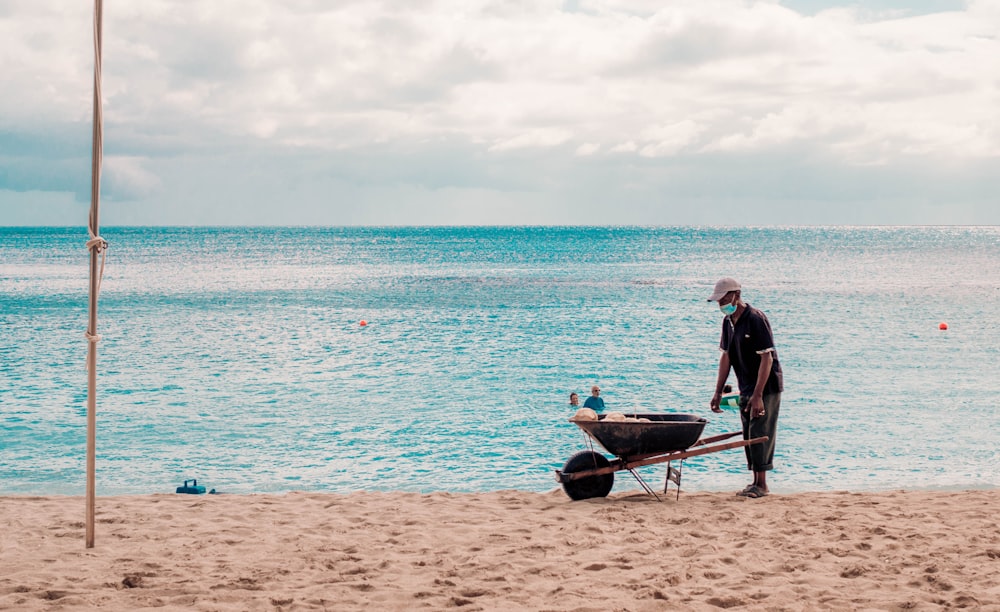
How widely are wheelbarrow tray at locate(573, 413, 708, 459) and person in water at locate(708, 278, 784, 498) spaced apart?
1.87 feet

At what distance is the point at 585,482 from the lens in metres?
8.05

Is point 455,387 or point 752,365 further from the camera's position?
point 455,387

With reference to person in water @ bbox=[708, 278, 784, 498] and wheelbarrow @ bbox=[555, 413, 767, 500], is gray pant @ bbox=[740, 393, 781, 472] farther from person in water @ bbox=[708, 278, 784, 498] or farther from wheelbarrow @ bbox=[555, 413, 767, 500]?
wheelbarrow @ bbox=[555, 413, 767, 500]

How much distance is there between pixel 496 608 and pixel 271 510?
3.39 metres

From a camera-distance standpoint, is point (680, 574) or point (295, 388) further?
point (295, 388)

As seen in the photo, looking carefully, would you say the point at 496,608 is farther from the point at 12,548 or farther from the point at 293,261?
the point at 293,261

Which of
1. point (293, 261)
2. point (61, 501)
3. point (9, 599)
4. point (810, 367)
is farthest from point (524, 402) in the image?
point (293, 261)

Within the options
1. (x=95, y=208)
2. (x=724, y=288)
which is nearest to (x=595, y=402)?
(x=724, y=288)

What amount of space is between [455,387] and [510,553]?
11.6 meters

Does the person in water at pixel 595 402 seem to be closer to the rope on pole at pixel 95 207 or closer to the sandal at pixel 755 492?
the sandal at pixel 755 492

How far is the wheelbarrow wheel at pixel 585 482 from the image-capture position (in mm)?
7969

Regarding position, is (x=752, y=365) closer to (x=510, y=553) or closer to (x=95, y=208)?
(x=510, y=553)

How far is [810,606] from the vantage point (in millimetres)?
5133

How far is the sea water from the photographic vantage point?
1120 cm
